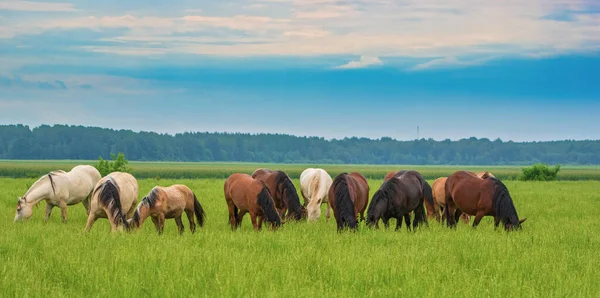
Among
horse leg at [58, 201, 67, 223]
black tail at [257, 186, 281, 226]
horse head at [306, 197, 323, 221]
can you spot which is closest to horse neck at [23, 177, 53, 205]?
horse leg at [58, 201, 67, 223]

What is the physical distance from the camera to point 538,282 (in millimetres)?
9875

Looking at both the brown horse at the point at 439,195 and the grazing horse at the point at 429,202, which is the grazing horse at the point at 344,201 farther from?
the brown horse at the point at 439,195

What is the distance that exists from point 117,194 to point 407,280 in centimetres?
797

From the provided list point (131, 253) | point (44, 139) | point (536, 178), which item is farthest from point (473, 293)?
point (44, 139)

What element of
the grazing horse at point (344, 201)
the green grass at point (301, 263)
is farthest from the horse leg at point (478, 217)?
the grazing horse at point (344, 201)

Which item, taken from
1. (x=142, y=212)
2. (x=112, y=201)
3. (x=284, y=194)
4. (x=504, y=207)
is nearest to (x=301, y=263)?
(x=142, y=212)

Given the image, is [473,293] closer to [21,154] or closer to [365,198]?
[365,198]

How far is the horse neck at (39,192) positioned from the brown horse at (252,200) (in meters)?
5.09

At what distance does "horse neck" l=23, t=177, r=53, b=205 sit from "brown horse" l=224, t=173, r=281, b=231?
16.7ft

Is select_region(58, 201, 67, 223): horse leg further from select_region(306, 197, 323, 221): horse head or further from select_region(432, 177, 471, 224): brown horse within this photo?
select_region(432, 177, 471, 224): brown horse

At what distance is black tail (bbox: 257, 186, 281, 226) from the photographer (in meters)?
15.5

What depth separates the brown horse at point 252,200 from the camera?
15.6 m

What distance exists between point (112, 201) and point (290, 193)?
459cm

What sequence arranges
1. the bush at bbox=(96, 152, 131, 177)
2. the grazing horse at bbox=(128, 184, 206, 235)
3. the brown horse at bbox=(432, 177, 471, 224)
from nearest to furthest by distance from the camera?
the grazing horse at bbox=(128, 184, 206, 235)
the brown horse at bbox=(432, 177, 471, 224)
the bush at bbox=(96, 152, 131, 177)
